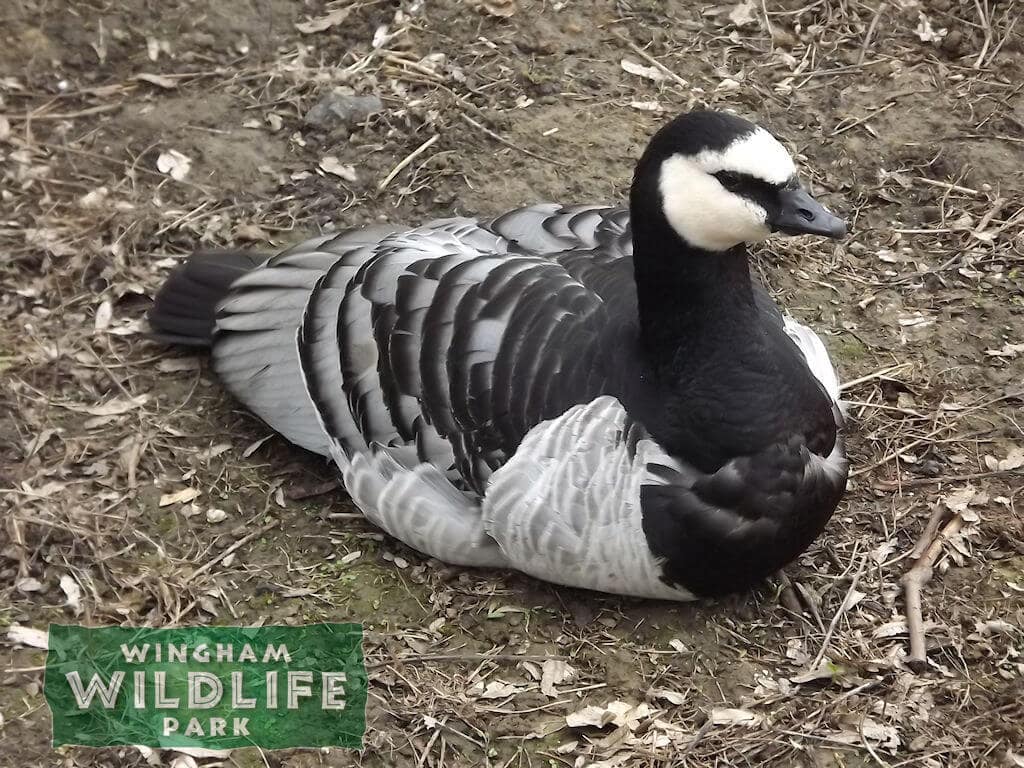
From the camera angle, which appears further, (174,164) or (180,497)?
(174,164)

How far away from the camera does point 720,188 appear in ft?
9.04

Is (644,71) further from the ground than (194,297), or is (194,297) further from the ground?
(644,71)

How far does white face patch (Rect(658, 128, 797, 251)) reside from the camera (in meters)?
2.71

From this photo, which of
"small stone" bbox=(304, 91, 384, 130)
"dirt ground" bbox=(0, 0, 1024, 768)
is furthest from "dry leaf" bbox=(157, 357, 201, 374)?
"small stone" bbox=(304, 91, 384, 130)

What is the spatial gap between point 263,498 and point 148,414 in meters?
0.56

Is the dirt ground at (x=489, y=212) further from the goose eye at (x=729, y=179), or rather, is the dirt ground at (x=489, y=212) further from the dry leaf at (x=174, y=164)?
the goose eye at (x=729, y=179)

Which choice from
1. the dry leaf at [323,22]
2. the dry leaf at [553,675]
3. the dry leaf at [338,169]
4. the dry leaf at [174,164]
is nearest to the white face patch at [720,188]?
the dry leaf at [553,675]

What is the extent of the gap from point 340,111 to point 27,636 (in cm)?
257

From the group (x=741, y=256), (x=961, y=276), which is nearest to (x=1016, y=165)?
(x=961, y=276)

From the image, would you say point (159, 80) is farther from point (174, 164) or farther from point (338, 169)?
point (338, 169)

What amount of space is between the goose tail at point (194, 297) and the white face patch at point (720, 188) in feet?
5.78

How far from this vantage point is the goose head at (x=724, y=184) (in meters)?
2.72

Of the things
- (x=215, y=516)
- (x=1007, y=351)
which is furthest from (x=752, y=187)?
(x=215, y=516)

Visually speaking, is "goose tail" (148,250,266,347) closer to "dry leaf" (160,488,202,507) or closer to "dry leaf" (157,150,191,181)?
"dry leaf" (160,488,202,507)
